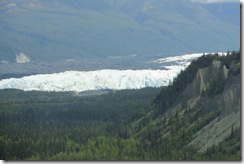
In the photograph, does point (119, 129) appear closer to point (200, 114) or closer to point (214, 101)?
point (200, 114)

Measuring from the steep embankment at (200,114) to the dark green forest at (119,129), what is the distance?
0.20 ft

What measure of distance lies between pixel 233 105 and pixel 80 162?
17480 millimetres

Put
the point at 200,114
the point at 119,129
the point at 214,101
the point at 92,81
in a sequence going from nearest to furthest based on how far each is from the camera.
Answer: the point at 214,101, the point at 200,114, the point at 119,129, the point at 92,81

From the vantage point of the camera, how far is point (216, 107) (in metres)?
61.7

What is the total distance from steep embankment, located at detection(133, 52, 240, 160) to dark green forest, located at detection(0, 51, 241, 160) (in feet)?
0.20

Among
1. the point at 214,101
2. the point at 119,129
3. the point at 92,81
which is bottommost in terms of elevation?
the point at 119,129

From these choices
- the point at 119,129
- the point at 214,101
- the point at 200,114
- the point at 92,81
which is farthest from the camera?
the point at 92,81

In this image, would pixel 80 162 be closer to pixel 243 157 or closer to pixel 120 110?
pixel 243 157

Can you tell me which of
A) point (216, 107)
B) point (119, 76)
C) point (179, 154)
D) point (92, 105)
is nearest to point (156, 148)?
point (179, 154)

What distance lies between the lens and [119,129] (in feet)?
218

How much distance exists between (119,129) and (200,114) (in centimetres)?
697

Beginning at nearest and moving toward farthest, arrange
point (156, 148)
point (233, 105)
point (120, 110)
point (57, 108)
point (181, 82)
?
point (156, 148), point (233, 105), point (181, 82), point (120, 110), point (57, 108)

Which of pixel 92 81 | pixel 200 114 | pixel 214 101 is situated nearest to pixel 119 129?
pixel 200 114

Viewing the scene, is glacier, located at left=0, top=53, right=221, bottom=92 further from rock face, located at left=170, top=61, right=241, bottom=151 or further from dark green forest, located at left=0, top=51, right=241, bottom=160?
rock face, located at left=170, top=61, right=241, bottom=151
